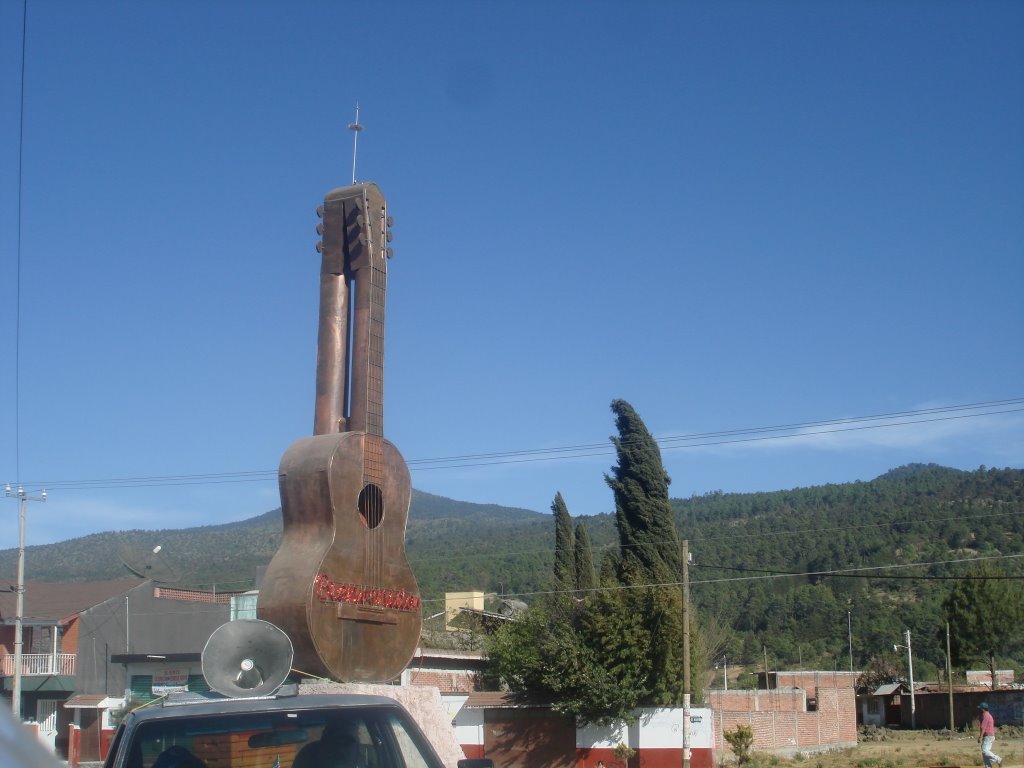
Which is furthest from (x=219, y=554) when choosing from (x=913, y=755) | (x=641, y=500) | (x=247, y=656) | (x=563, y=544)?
(x=247, y=656)

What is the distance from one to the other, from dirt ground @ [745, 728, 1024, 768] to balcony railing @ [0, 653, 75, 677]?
2370 cm

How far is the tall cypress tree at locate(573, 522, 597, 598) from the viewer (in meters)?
49.2

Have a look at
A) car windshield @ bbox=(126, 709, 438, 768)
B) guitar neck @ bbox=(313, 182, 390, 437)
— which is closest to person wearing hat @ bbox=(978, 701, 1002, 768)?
guitar neck @ bbox=(313, 182, 390, 437)

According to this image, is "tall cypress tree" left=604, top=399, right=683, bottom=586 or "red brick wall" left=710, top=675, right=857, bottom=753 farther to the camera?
"tall cypress tree" left=604, top=399, right=683, bottom=586

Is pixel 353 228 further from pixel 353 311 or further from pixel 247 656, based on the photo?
pixel 247 656

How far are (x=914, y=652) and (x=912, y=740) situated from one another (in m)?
38.0

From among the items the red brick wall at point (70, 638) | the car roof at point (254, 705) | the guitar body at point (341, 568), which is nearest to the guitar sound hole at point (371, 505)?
the guitar body at point (341, 568)

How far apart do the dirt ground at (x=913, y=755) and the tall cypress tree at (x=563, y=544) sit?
12.8 m

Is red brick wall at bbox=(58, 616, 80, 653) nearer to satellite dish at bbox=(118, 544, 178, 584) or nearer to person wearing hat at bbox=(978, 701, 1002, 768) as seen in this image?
satellite dish at bbox=(118, 544, 178, 584)

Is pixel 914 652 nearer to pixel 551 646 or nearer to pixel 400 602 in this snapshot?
pixel 551 646

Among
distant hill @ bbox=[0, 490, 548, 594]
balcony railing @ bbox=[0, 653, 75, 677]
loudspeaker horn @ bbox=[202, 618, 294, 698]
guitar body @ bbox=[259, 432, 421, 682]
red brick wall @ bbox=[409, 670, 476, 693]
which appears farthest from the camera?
distant hill @ bbox=[0, 490, 548, 594]

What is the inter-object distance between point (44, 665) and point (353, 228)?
97.5 ft

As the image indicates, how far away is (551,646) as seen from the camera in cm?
3297

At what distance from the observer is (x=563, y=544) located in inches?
1997
